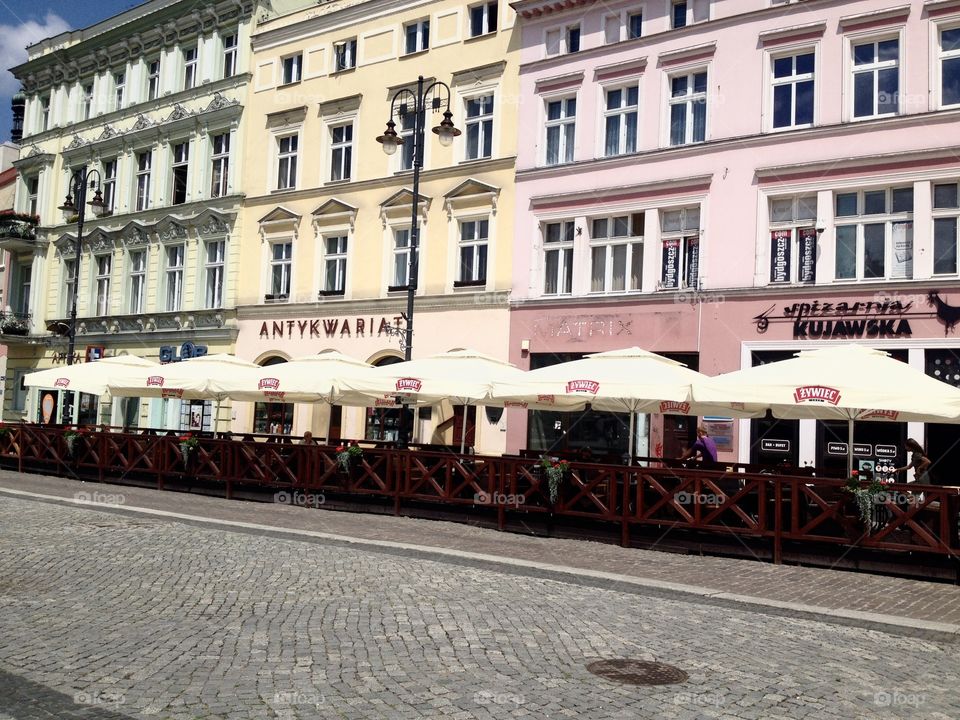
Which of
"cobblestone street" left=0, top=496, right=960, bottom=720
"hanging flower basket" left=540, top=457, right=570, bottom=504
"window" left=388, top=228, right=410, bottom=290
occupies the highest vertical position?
"window" left=388, top=228, right=410, bottom=290

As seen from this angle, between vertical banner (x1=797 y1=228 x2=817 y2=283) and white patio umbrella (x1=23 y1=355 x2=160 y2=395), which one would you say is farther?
white patio umbrella (x1=23 y1=355 x2=160 y2=395)

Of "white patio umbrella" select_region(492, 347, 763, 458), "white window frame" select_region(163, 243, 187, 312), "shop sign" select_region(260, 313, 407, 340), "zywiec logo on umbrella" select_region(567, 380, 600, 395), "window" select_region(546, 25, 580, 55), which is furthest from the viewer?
"white window frame" select_region(163, 243, 187, 312)

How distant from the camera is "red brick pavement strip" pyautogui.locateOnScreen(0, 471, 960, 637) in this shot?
10102mm

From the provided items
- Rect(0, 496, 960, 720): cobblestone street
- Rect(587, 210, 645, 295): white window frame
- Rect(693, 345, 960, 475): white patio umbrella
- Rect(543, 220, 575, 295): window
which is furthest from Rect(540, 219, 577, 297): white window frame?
Rect(0, 496, 960, 720): cobblestone street

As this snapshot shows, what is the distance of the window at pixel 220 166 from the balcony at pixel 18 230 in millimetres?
11273

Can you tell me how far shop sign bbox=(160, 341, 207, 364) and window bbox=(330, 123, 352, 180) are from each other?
780 centimetres

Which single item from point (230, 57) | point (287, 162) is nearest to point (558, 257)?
point (287, 162)

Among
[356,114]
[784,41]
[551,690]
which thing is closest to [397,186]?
[356,114]

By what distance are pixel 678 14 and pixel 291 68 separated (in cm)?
1394

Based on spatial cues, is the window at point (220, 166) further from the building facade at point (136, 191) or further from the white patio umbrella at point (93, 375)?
the white patio umbrella at point (93, 375)

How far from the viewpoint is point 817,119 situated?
21.2m

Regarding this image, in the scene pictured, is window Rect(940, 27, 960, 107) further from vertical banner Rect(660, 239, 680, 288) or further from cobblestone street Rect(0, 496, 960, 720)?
cobblestone street Rect(0, 496, 960, 720)

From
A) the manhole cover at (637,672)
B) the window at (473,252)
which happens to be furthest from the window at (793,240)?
the manhole cover at (637,672)

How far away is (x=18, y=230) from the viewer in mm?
39969
